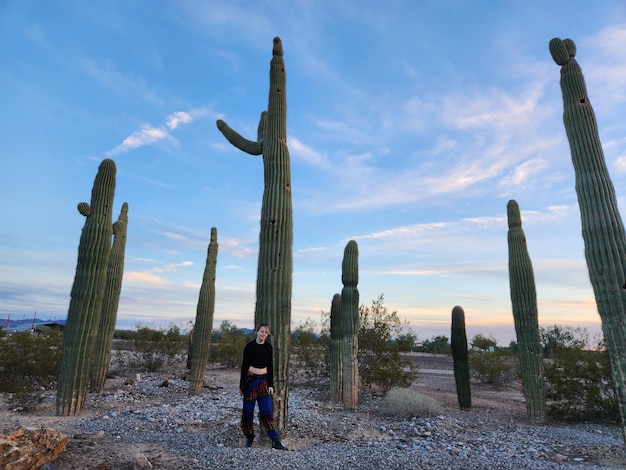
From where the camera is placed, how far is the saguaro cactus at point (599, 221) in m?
5.36

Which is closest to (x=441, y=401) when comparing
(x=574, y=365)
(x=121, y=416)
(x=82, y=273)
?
(x=574, y=365)

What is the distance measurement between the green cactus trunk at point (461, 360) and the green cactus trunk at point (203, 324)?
6055mm

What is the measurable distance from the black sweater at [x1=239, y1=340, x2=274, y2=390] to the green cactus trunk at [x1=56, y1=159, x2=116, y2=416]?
12.4 ft

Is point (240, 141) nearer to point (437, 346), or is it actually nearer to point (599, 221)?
point (599, 221)

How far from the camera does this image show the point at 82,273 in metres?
7.93

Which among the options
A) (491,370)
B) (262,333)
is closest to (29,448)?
(262,333)

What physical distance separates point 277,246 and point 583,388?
825 centimetres

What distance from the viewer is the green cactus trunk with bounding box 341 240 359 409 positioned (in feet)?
32.6

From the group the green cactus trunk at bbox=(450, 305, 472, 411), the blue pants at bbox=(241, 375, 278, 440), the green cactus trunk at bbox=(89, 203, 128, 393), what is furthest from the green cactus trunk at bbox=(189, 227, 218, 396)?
the green cactus trunk at bbox=(450, 305, 472, 411)

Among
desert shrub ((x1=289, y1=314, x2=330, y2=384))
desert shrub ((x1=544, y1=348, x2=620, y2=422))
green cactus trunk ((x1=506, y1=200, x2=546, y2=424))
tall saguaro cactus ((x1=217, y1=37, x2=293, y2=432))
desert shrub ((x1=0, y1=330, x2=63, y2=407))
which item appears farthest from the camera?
desert shrub ((x1=289, y1=314, x2=330, y2=384))

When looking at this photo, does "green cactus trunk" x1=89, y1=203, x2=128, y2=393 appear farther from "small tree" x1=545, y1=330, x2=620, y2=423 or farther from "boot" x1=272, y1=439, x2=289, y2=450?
"small tree" x1=545, y1=330, x2=620, y2=423

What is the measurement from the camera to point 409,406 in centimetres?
894

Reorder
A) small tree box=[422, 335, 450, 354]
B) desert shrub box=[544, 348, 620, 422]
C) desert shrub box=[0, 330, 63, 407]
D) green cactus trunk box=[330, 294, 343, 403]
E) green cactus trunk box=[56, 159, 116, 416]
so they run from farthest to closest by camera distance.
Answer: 1. small tree box=[422, 335, 450, 354]
2. green cactus trunk box=[330, 294, 343, 403]
3. desert shrub box=[0, 330, 63, 407]
4. desert shrub box=[544, 348, 620, 422]
5. green cactus trunk box=[56, 159, 116, 416]

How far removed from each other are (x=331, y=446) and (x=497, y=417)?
540cm
